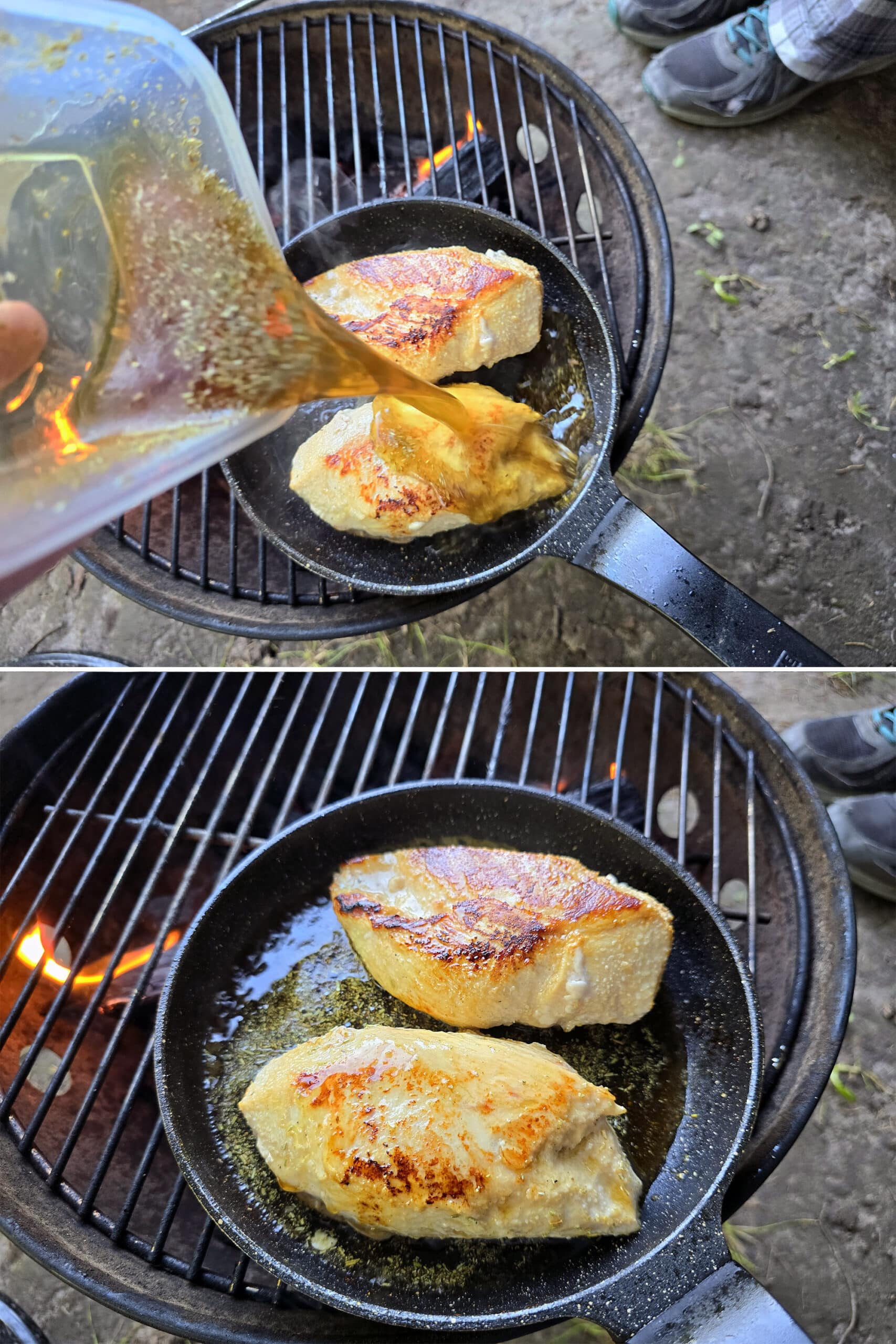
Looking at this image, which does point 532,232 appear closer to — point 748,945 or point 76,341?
point 76,341

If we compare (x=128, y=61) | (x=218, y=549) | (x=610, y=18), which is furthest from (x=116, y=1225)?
(x=610, y=18)

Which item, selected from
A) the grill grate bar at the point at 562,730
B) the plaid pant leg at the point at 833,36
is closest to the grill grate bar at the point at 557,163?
the grill grate bar at the point at 562,730

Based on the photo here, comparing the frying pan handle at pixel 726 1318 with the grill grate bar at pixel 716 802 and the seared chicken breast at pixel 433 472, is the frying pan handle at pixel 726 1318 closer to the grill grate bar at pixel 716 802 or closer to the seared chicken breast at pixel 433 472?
the grill grate bar at pixel 716 802

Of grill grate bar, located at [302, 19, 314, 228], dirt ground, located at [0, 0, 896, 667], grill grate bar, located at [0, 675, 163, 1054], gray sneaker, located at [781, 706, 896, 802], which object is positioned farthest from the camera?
dirt ground, located at [0, 0, 896, 667]

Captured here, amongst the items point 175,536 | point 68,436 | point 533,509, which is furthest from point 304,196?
point 68,436

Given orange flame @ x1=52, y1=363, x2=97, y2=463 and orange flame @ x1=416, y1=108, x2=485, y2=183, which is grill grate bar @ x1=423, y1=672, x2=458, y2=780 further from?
orange flame @ x1=416, y1=108, x2=485, y2=183

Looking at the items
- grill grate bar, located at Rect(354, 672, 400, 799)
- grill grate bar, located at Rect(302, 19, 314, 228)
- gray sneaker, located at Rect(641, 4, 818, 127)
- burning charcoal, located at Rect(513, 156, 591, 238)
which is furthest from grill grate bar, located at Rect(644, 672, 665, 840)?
gray sneaker, located at Rect(641, 4, 818, 127)
